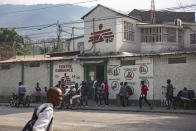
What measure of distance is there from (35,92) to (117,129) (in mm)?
15283

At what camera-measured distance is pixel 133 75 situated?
66.1ft

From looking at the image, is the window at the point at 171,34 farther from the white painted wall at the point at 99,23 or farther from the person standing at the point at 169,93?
the person standing at the point at 169,93

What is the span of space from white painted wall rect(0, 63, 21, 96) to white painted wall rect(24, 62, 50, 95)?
0.96 meters

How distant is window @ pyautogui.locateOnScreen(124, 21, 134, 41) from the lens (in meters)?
24.8

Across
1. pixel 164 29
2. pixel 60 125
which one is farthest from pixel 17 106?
pixel 164 29

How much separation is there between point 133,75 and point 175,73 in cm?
302

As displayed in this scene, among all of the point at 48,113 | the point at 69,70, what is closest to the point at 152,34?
the point at 69,70

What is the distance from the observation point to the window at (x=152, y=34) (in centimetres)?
2658

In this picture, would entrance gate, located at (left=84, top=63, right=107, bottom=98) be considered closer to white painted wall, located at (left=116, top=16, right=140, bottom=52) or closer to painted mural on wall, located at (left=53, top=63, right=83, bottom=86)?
painted mural on wall, located at (left=53, top=63, right=83, bottom=86)

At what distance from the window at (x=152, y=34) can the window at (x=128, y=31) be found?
1907 mm

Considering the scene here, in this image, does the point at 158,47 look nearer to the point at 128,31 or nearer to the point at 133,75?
the point at 128,31

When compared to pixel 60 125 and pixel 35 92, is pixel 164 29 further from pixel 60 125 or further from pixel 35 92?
pixel 60 125

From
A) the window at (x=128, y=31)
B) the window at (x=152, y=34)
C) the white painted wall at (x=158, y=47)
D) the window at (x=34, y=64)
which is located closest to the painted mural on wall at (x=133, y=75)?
the window at (x=128, y=31)

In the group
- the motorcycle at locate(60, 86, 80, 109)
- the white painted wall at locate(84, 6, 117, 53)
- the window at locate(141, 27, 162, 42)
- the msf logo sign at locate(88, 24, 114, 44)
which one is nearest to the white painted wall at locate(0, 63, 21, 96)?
the white painted wall at locate(84, 6, 117, 53)
